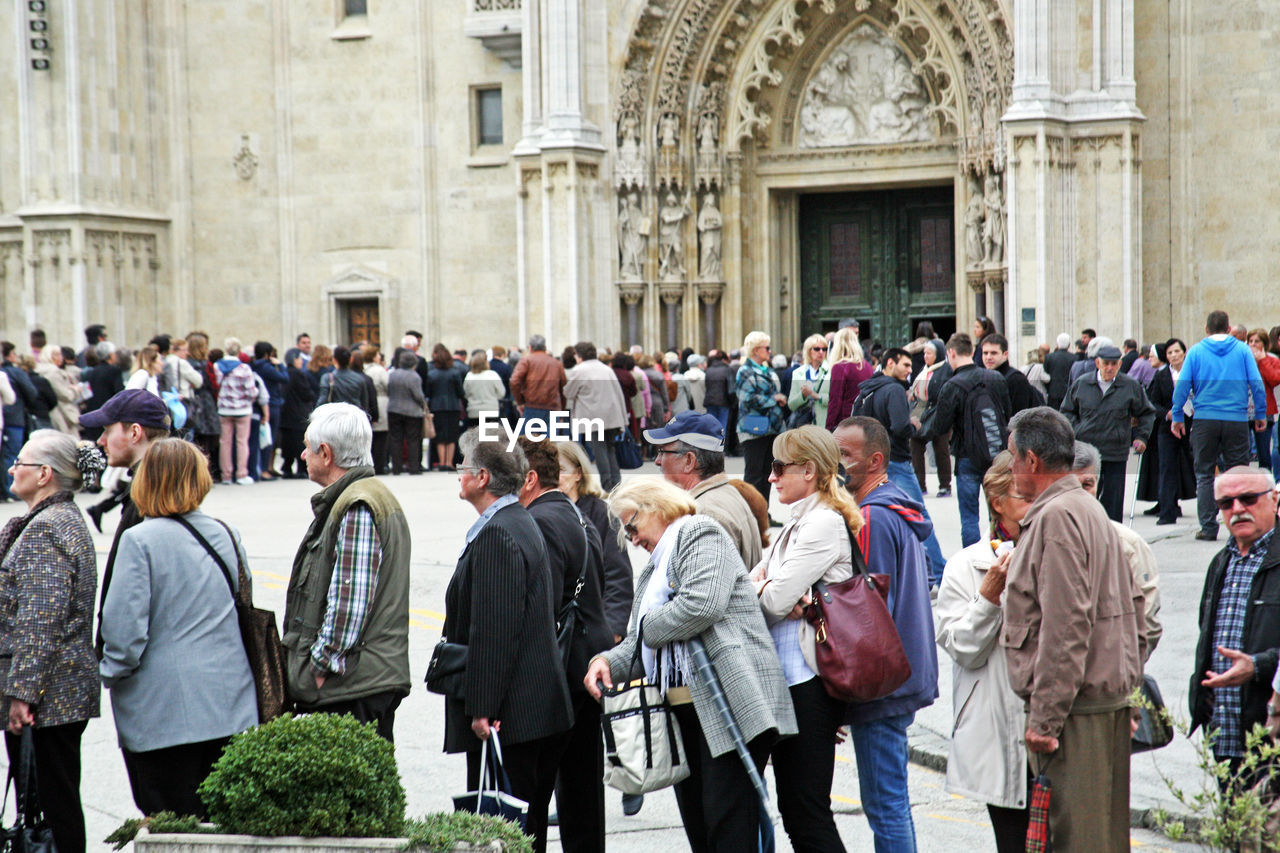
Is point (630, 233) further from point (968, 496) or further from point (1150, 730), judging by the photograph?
point (1150, 730)

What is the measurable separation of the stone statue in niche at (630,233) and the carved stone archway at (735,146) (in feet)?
0.07

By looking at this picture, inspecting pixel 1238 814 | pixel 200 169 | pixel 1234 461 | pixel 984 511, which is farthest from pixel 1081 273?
pixel 1238 814

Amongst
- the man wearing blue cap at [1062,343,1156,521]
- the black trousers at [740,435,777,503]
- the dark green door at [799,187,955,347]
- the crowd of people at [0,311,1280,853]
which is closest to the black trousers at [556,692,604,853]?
the crowd of people at [0,311,1280,853]

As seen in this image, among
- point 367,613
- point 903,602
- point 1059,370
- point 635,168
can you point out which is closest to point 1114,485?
point 1059,370

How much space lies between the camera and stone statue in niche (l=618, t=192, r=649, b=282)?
934 inches

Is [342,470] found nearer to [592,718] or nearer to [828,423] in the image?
[592,718]

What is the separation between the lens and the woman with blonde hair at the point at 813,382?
13.4 metres

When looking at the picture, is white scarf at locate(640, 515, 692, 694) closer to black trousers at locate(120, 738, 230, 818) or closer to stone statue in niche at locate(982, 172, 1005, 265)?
black trousers at locate(120, 738, 230, 818)

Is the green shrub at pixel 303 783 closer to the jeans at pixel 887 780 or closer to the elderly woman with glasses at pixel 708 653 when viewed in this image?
the elderly woman with glasses at pixel 708 653

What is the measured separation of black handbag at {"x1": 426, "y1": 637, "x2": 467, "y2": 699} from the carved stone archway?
18582mm

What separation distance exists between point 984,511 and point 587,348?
471 cm

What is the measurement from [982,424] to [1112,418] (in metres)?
2.25

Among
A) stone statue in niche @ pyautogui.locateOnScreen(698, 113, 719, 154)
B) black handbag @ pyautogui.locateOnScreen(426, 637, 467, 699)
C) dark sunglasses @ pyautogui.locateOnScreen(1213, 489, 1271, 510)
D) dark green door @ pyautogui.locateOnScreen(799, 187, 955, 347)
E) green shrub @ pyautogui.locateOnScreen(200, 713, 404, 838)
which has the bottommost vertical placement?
green shrub @ pyautogui.locateOnScreen(200, 713, 404, 838)

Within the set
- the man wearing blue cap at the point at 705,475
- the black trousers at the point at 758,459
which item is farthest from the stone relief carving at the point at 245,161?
the man wearing blue cap at the point at 705,475
